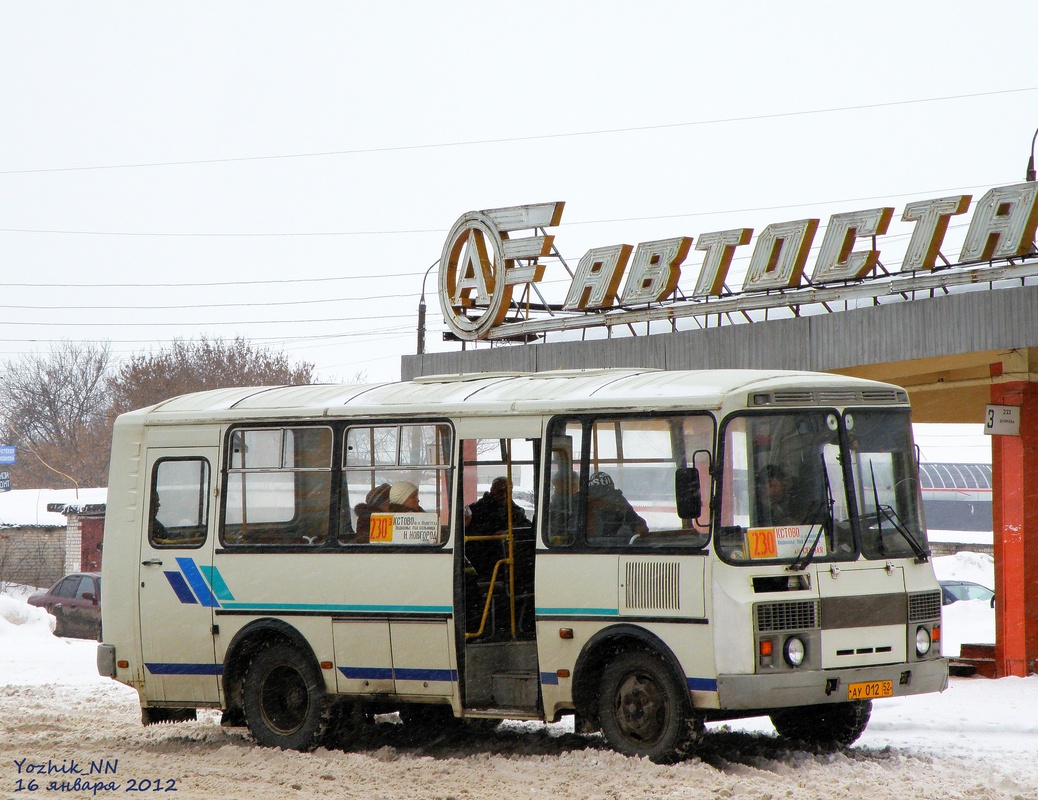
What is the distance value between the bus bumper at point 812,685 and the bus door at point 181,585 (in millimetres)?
4729

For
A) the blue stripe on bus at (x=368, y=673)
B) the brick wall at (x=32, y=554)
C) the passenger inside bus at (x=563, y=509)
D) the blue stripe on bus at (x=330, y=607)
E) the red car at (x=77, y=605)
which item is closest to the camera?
the passenger inside bus at (x=563, y=509)

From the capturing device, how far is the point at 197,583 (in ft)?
38.7

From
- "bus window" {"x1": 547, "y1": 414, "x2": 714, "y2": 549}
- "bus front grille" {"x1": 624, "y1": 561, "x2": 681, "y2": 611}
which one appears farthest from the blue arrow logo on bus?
"bus front grille" {"x1": 624, "y1": 561, "x2": 681, "y2": 611}

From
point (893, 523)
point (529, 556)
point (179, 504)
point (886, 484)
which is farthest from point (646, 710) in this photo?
point (179, 504)

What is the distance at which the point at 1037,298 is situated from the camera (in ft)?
44.2

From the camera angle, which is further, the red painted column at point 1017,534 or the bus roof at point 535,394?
the red painted column at point 1017,534

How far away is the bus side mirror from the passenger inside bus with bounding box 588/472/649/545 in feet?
1.75

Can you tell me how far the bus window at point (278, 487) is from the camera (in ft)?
37.4

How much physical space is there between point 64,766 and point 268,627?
201 cm

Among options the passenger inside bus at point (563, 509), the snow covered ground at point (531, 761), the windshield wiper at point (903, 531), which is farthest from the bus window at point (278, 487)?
the windshield wiper at point (903, 531)

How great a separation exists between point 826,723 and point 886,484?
6.59ft

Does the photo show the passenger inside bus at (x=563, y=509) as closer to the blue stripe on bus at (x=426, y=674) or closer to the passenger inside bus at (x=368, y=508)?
the blue stripe on bus at (x=426, y=674)

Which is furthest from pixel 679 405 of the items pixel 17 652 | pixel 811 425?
pixel 17 652

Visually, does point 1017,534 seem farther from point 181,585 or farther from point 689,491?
point 181,585
